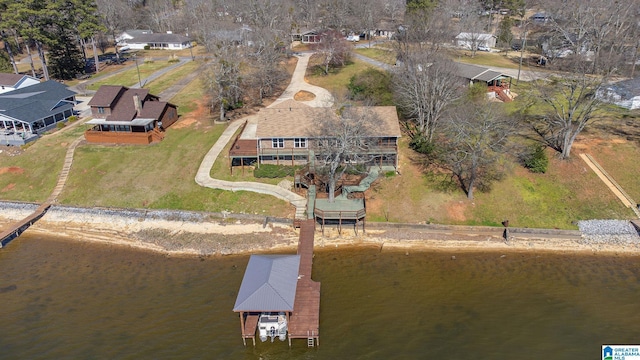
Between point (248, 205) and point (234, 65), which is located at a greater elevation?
point (234, 65)

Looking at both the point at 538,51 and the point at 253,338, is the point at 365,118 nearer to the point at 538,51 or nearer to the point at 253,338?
the point at 253,338

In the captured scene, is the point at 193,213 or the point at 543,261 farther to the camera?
the point at 193,213

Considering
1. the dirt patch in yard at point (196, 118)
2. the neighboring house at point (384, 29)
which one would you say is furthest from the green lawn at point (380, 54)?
the dirt patch in yard at point (196, 118)

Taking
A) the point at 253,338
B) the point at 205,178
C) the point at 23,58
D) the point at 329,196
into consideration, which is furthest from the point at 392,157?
the point at 23,58

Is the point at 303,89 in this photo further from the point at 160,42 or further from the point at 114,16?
the point at 114,16

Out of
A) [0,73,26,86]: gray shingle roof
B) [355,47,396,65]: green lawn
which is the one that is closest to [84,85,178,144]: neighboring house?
[0,73,26,86]: gray shingle roof

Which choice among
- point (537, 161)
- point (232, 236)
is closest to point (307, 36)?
point (537, 161)
